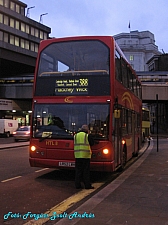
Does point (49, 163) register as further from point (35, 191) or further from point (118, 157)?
point (118, 157)

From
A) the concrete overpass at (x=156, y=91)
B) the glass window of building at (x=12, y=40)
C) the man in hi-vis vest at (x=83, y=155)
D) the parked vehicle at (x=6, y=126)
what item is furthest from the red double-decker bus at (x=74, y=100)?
the glass window of building at (x=12, y=40)

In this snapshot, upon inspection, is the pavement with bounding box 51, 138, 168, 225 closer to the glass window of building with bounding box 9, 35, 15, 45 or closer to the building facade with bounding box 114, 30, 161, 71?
the glass window of building with bounding box 9, 35, 15, 45

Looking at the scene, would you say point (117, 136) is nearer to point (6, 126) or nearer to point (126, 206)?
point (126, 206)

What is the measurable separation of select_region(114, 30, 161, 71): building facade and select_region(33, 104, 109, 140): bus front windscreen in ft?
329

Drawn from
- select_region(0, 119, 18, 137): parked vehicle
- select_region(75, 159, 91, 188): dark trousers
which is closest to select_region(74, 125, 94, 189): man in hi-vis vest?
select_region(75, 159, 91, 188): dark trousers

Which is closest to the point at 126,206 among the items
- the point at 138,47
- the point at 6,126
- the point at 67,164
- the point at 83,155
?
the point at 83,155

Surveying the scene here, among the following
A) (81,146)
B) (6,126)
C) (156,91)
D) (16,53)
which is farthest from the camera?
(16,53)

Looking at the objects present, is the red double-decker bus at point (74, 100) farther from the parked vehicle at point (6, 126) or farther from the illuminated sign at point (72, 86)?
the parked vehicle at point (6, 126)

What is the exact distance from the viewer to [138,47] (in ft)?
359

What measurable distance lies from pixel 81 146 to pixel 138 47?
344 feet

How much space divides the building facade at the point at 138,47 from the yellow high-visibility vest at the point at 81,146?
10152 centimetres

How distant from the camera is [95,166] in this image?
9641mm

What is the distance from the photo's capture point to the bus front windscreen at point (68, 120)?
9.70 meters

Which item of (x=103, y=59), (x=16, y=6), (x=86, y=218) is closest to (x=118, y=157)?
(x=103, y=59)
